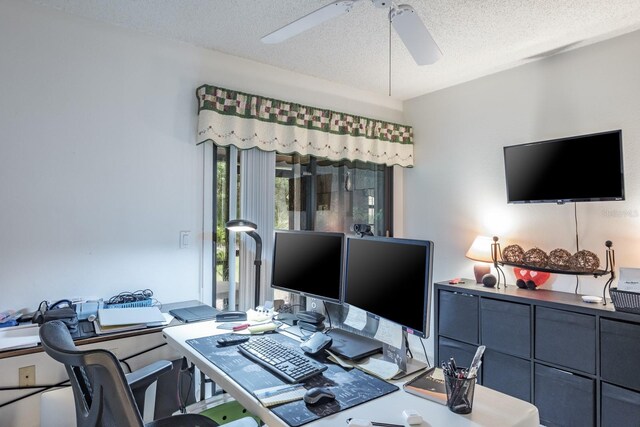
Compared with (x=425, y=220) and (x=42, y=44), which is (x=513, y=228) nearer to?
(x=425, y=220)

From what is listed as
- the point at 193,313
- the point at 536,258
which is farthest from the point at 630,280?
the point at 193,313

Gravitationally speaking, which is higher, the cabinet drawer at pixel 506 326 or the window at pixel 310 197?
the window at pixel 310 197

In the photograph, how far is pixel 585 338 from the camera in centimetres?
219

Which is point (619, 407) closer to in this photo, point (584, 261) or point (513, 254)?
point (584, 261)

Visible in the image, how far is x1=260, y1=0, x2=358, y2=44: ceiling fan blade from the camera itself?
1.62 m

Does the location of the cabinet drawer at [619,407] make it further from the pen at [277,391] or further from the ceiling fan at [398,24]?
the ceiling fan at [398,24]

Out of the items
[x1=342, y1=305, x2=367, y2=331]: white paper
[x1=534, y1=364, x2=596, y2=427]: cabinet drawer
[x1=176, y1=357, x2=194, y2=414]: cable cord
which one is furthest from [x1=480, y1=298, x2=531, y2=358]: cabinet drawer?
[x1=176, y1=357, x2=194, y2=414]: cable cord

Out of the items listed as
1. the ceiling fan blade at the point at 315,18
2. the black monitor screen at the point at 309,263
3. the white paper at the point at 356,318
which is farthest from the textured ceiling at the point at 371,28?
the white paper at the point at 356,318

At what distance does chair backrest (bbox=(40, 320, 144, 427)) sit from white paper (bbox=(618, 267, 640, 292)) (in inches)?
93.4

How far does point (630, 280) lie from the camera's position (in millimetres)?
2037

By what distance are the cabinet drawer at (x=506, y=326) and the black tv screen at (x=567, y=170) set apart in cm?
79

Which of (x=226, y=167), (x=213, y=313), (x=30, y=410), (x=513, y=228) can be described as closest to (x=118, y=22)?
(x=226, y=167)

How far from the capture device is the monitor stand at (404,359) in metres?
1.38

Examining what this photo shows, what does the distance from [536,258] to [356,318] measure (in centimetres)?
165
